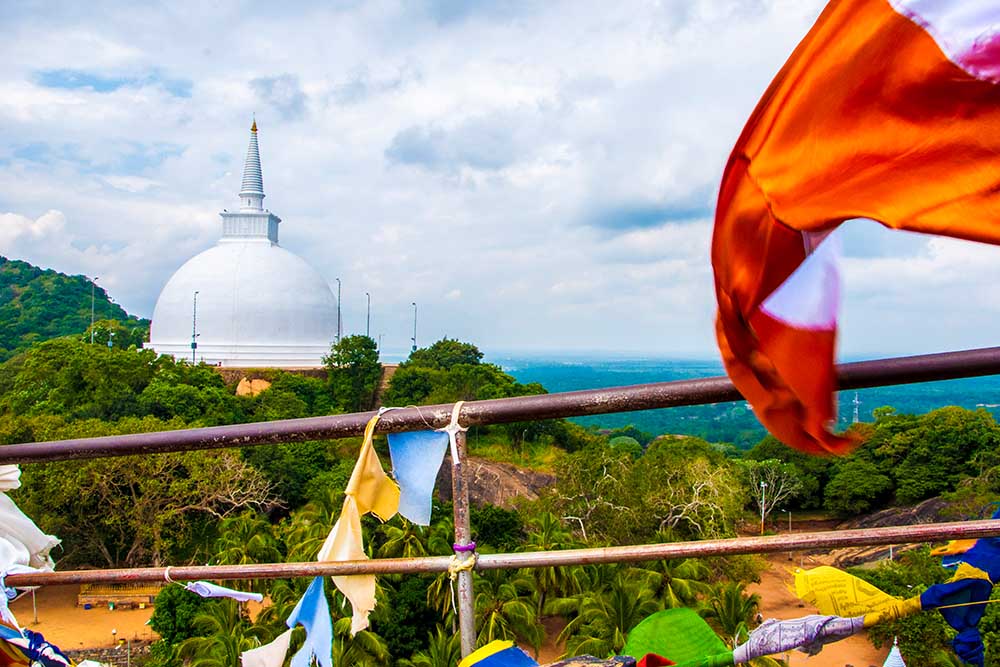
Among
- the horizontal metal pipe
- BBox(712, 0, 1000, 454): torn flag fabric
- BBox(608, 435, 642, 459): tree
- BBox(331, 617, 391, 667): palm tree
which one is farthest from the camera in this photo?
BBox(608, 435, 642, 459): tree

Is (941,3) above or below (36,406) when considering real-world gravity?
above

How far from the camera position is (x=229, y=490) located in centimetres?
1639

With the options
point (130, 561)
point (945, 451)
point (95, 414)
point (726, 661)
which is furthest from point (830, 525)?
point (726, 661)

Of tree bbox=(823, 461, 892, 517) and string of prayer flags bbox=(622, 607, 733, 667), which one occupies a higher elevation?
string of prayer flags bbox=(622, 607, 733, 667)

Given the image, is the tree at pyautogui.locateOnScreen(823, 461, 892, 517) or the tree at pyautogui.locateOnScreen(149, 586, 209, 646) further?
the tree at pyautogui.locateOnScreen(823, 461, 892, 517)

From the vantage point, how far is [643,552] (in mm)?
1501

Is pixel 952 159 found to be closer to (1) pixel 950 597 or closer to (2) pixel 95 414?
(1) pixel 950 597

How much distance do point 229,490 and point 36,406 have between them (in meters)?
7.76

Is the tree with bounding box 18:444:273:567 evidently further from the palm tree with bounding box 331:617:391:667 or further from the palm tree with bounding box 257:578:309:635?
the palm tree with bounding box 331:617:391:667

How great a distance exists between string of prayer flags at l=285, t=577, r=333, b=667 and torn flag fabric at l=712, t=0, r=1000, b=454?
108 centimetres

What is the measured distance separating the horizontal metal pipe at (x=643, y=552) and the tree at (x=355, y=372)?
25.7m

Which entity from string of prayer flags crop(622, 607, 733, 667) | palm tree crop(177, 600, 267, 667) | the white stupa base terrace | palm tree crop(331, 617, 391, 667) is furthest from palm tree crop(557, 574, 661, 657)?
the white stupa base terrace

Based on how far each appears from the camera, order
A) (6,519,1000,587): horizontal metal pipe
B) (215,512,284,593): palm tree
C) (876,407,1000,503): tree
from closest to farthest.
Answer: (6,519,1000,587): horizontal metal pipe, (215,512,284,593): palm tree, (876,407,1000,503): tree

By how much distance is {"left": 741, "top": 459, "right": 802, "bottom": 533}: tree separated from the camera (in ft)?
79.2
